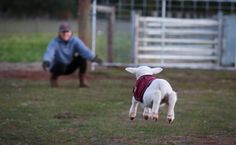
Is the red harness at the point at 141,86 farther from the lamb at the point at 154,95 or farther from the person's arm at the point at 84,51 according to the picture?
the person's arm at the point at 84,51

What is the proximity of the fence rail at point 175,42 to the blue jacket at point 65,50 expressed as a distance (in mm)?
5537

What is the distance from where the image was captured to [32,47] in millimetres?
30359

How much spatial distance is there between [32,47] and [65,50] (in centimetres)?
1579

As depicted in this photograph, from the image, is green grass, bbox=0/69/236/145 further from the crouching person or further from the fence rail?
the fence rail

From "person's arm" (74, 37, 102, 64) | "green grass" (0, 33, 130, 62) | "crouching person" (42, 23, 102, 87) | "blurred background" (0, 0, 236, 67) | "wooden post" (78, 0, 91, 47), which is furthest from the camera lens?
"green grass" (0, 33, 130, 62)

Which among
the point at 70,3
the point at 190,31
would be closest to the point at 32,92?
the point at 190,31

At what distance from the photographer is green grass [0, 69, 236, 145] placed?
8.55 metres

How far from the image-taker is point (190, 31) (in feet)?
68.7

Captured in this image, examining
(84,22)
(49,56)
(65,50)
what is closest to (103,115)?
(49,56)

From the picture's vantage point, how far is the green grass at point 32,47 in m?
24.2

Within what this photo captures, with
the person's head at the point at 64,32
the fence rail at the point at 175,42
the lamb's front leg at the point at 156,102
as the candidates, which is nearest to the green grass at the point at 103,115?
the lamb's front leg at the point at 156,102

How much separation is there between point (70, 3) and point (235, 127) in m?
28.7

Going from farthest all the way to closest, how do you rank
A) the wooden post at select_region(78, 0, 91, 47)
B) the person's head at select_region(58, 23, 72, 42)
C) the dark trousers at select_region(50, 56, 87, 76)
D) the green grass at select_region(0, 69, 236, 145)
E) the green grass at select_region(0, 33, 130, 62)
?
1. the green grass at select_region(0, 33, 130, 62)
2. the wooden post at select_region(78, 0, 91, 47)
3. the dark trousers at select_region(50, 56, 87, 76)
4. the person's head at select_region(58, 23, 72, 42)
5. the green grass at select_region(0, 69, 236, 145)

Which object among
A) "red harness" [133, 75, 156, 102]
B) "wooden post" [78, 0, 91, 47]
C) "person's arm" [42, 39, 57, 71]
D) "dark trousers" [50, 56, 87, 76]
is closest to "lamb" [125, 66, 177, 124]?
"red harness" [133, 75, 156, 102]
